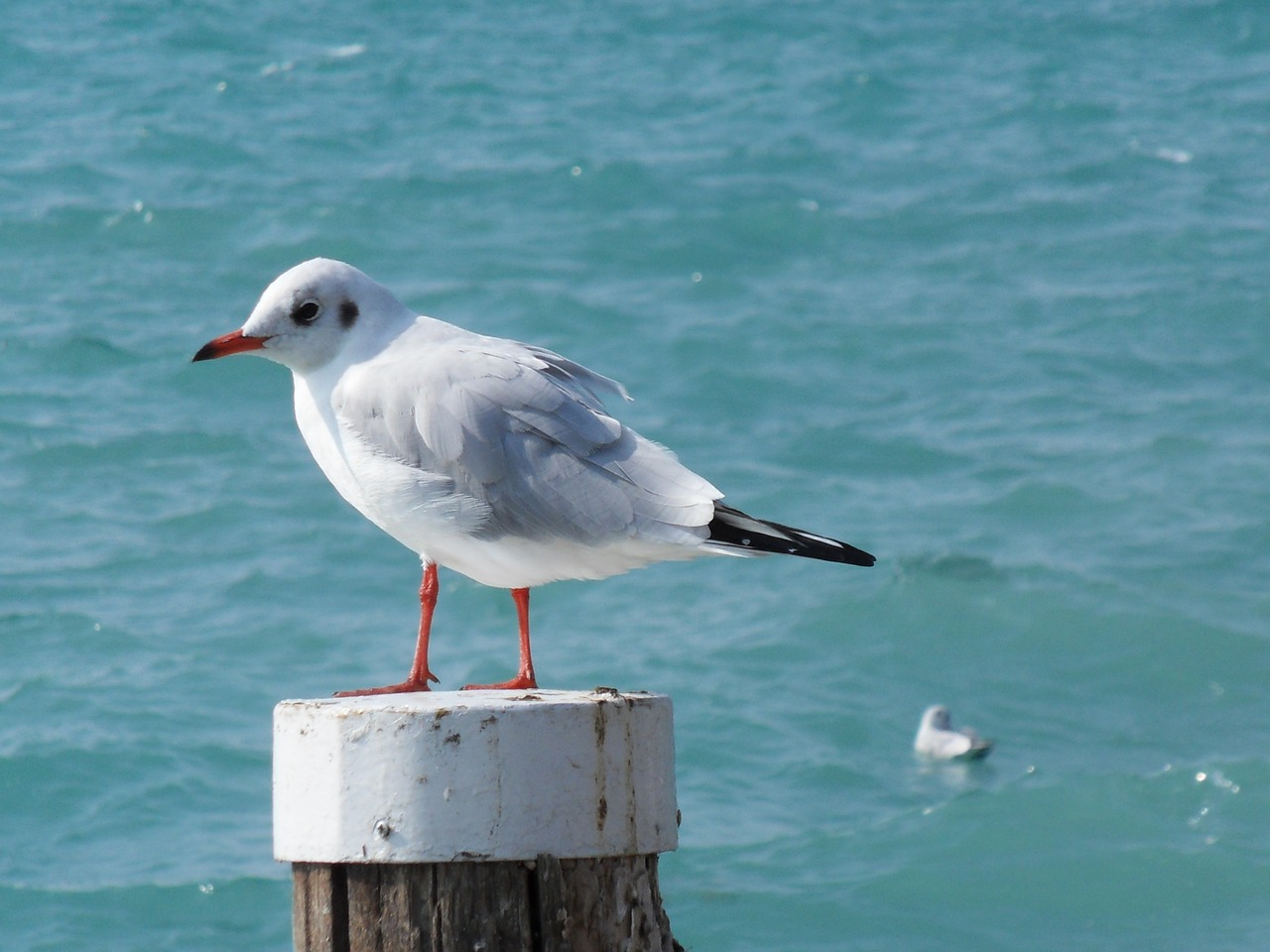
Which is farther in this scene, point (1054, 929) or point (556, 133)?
point (556, 133)

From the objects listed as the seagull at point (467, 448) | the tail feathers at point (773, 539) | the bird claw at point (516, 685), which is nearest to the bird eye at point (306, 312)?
the seagull at point (467, 448)

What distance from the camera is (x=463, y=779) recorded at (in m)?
2.47

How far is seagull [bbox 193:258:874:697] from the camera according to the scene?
320 centimetres

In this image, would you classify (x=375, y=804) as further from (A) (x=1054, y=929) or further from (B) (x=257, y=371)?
(B) (x=257, y=371)

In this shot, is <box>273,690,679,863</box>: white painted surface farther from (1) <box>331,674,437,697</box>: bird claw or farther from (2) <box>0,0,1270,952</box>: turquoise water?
(2) <box>0,0,1270,952</box>: turquoise water

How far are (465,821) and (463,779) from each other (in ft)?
0.20

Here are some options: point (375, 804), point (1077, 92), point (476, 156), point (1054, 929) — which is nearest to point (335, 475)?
point (375, 804)

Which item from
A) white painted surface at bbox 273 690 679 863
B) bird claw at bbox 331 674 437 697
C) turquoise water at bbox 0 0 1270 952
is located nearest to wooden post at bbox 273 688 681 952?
white painted surface at bbox 273 690 679 863

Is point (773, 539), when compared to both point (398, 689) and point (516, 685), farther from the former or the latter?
point (398, 689)

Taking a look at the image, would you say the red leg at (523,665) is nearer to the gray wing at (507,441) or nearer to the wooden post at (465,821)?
the gray wing at (507,441)

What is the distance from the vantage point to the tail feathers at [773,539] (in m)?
2.84

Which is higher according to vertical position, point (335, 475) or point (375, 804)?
point (335, 475)

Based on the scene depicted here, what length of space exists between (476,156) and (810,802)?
374 inches

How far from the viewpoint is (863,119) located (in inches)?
672
